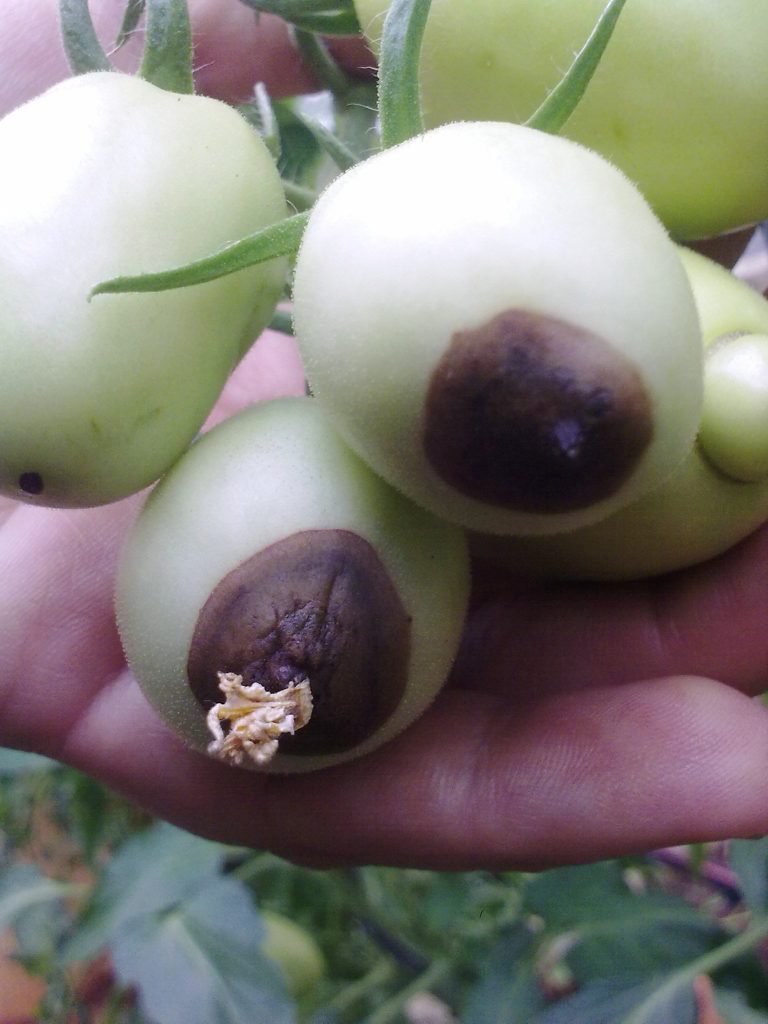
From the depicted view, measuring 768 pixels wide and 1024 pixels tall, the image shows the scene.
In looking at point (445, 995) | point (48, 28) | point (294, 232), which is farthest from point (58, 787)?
point (294, 232)

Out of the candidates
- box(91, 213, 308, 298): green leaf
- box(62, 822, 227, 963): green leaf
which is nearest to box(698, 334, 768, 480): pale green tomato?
box(91, 213, 308, 298): green leaf

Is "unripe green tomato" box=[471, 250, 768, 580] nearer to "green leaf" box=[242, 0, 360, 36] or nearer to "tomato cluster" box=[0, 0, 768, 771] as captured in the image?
"tomato cluster" box=[0, 0, 768, 771]

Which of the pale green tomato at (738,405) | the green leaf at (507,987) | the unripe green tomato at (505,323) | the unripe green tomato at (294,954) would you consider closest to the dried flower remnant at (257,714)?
the unripe green tomato at (505,323)

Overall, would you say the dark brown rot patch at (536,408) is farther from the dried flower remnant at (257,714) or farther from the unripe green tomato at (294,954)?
the unripe green tomato at (294,954)

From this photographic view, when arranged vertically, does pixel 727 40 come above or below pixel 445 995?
above

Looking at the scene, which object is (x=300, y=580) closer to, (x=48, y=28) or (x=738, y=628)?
(x=738, y=628)

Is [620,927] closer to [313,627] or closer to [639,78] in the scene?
[313,627]
